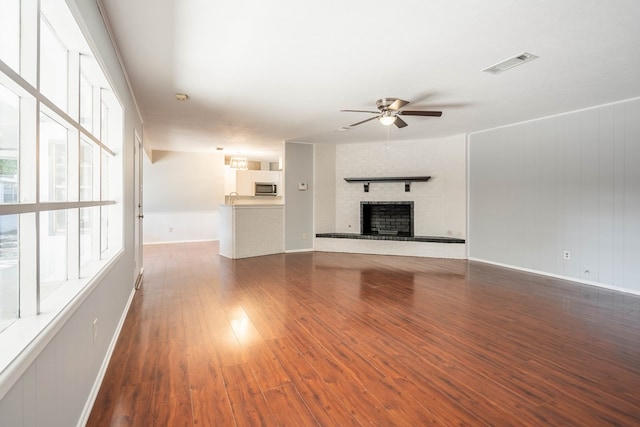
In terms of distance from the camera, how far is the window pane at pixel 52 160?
1.47 m

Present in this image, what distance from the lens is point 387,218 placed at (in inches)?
282

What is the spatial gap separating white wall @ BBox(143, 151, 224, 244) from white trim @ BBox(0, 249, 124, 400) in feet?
24.5

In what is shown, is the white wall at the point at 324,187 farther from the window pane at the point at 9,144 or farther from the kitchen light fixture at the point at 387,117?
the window pane at the point at 9,144

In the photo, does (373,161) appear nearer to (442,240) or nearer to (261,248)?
(442,240)

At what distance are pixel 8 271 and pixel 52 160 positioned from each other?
76cm

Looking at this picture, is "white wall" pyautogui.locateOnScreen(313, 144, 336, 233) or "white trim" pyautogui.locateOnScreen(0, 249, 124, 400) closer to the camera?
"white trim" pyautogui.locateOnScreen(0, 249, 124, 400)

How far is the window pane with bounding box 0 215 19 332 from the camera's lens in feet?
3.48

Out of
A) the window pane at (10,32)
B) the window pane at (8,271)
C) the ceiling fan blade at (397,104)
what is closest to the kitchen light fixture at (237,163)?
the ceiling fan blade at (397,104)

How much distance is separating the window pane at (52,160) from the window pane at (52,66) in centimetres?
15

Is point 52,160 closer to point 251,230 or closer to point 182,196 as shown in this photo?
point 251,230

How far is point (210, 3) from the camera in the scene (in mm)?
2104

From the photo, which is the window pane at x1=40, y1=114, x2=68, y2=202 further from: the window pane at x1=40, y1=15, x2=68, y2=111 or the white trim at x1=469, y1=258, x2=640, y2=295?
the white trim at x1=469, y1=258, x2=640, y2=295

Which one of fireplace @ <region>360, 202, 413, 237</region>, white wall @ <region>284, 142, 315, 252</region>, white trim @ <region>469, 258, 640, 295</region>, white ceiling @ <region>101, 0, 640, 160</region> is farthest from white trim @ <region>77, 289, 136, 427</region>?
white trim @ <region>469, 258, 640, 295</region>

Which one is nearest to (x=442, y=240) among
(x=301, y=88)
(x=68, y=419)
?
(x=301, y=88)
